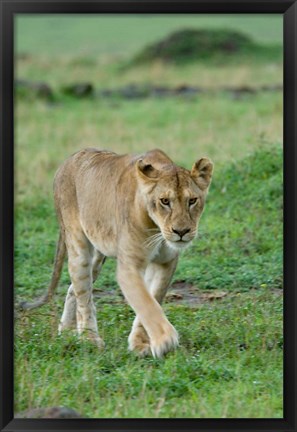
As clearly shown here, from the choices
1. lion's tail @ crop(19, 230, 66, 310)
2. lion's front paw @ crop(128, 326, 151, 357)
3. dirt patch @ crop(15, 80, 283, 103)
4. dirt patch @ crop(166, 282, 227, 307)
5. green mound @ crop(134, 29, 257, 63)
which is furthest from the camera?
green mound @ crop(134, 29, 257, 63)

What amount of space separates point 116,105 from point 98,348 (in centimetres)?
1054

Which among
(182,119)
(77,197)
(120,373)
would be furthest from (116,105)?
(120,373)

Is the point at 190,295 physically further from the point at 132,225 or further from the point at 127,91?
the point at 127,91

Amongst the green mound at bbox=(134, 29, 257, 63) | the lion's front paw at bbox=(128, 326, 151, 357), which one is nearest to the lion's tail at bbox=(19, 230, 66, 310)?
the lion's front paw at bbox=(128, 326, 151, 357)

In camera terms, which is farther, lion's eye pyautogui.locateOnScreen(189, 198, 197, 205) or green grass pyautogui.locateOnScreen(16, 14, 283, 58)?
green grass pyautogui.locateOnScreen(16, 14, 283, 58)

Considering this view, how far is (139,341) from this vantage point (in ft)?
19.2

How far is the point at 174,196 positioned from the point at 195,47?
1548 cm

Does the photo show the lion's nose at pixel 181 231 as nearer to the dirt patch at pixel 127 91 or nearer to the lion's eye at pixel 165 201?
the lion's eye at pixel 165 201

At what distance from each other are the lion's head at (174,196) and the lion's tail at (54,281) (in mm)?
1195

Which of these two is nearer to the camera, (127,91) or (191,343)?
(191,343)

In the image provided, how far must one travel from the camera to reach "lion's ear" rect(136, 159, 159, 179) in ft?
18.8

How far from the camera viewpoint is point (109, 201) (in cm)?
616

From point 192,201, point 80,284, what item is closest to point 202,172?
point 192,201

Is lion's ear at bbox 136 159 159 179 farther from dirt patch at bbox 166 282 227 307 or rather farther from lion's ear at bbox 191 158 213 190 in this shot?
dirt patch at bbox 166 282 227 307
